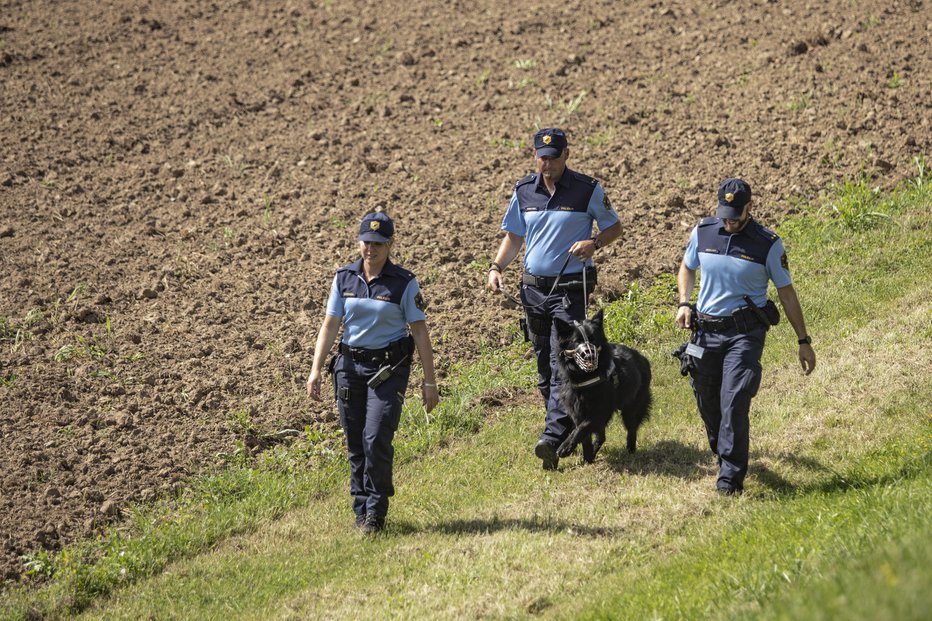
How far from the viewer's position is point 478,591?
6.60 meters

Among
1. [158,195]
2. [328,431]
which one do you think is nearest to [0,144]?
[158,195]

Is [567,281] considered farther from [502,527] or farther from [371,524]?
[371,524]

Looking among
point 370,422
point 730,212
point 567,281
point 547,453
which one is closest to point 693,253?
point 730,212

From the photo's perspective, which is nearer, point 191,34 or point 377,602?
point 377,602

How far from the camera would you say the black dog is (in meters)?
7.91

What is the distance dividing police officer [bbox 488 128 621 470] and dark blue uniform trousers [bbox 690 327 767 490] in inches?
44.9

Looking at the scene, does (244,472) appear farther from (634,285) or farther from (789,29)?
(789,29)

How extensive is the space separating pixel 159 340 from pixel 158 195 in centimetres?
378

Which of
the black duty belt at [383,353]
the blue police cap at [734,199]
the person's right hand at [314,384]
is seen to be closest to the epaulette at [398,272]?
the black duty belt at [383,353]

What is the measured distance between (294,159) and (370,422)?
327 inches

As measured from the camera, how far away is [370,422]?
298 inches

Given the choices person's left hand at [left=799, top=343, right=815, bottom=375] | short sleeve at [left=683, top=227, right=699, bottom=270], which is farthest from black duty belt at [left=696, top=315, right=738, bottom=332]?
person's left hand at [left=799, top=343, right=815, bottom=375]

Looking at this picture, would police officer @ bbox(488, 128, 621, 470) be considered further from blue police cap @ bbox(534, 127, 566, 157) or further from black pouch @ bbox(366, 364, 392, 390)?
black pouch @ bbox(366, 364, 392, 390)

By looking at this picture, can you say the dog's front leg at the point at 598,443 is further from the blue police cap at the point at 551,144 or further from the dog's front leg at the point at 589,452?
the blue police cap at the point at 551,144
